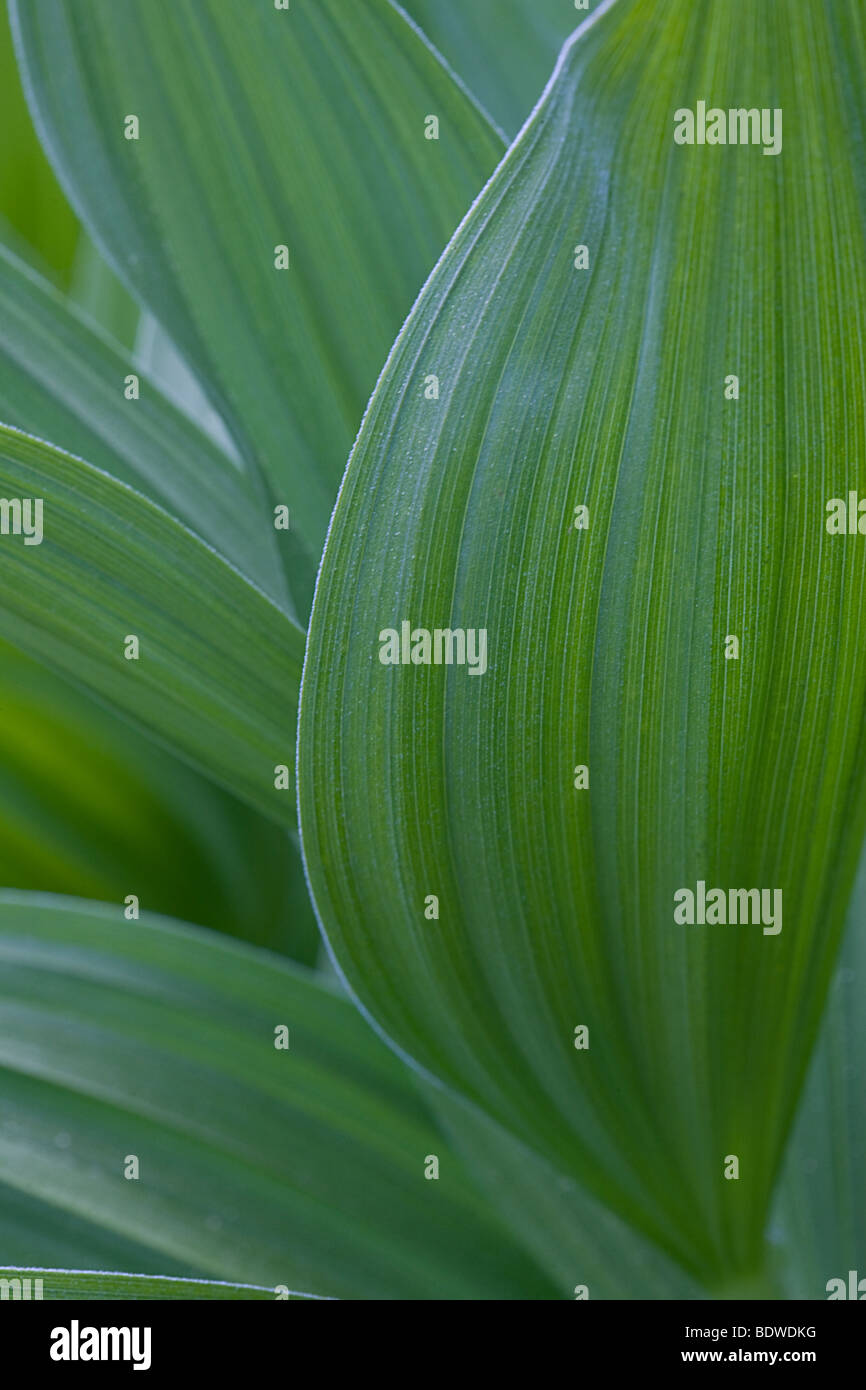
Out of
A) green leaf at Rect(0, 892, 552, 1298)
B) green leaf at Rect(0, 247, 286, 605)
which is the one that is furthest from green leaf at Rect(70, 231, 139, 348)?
green leaf at Rect(0, 892, 552, 1298)

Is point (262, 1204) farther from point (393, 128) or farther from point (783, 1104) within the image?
point (393, 128)

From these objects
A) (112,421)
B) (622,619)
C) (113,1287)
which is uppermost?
(112,421)

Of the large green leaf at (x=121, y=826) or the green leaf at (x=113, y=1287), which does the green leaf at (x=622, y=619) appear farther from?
the large green leaf at (x=121, y=826)

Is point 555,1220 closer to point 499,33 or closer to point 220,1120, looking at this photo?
point 220,1120

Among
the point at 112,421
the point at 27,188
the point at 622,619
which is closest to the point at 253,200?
the point at 112,421

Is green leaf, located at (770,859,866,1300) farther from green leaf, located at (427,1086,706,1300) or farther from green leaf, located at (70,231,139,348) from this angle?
green leaf, located at (70,231,139,348)
